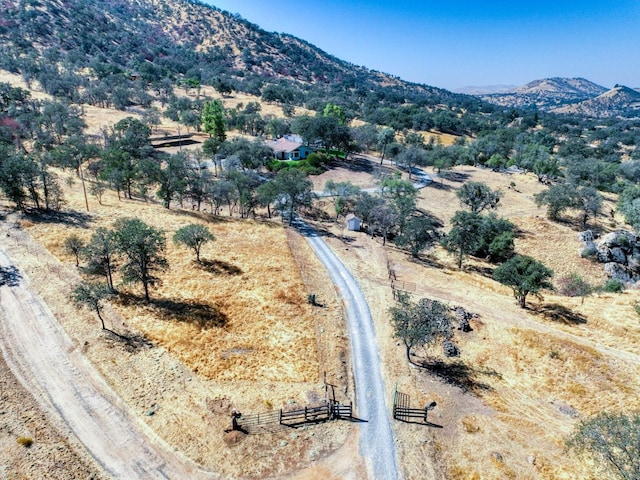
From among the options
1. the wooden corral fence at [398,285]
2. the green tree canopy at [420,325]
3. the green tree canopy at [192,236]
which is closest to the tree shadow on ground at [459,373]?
the green tree canopy at [420,325]

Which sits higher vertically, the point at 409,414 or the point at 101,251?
the point at 101,251

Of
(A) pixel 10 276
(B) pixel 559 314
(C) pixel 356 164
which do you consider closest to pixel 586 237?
(B) pixel 559 314

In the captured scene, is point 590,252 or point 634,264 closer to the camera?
point 634,264

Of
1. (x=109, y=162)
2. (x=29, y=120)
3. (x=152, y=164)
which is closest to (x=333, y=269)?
(x=152, y=164)

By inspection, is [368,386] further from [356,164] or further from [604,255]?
[356,164]

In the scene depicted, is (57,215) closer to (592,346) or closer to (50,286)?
(50,286)

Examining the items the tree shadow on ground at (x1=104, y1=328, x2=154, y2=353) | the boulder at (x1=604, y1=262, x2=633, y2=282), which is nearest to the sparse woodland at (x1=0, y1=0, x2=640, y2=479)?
the tree shadow on ground at (x1=104, y1=328, x2=154, y2=353)

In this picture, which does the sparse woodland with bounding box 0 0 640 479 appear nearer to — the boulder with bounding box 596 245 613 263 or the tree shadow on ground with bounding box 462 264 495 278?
the tree shadow on ground with bounding box 462 264 495 278
